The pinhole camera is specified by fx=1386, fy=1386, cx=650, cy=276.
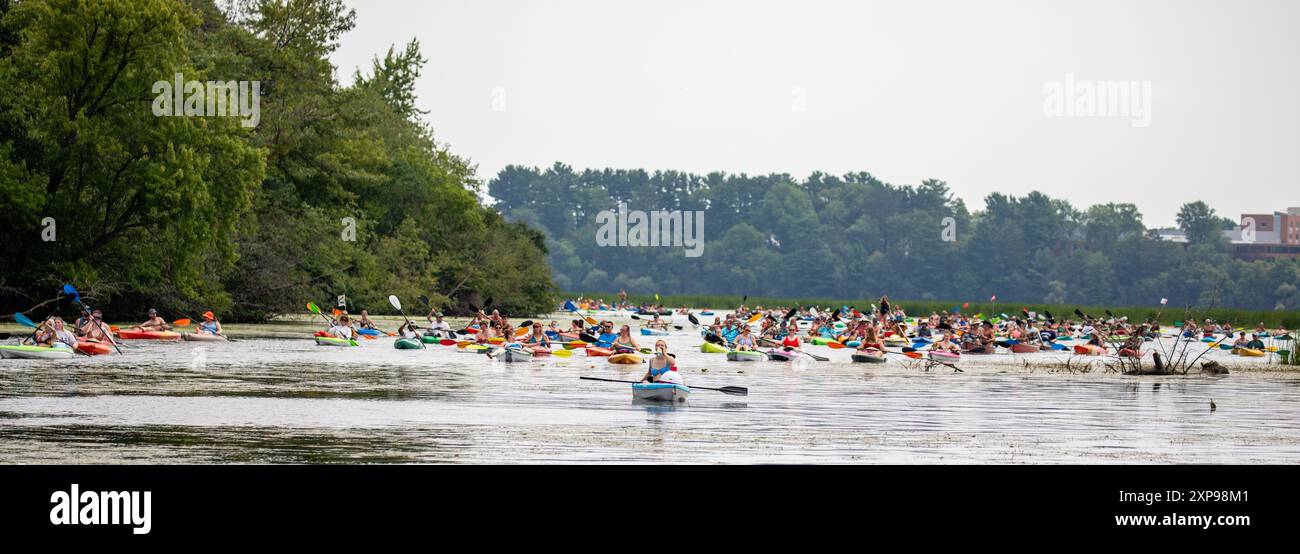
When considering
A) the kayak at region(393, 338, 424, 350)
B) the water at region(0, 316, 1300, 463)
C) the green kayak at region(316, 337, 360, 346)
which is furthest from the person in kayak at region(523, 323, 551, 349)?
the green kayak at region(316, 337, 360, 346)

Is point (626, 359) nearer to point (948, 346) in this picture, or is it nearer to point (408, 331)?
point (408, 331)

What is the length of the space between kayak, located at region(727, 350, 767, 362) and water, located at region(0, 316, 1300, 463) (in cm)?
412

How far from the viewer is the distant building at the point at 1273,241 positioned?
14812cm

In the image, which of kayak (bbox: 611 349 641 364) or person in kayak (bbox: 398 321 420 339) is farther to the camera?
person in kayak (bbox: 398 321 420 339)

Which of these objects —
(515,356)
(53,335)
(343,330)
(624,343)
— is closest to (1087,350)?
(624,343)

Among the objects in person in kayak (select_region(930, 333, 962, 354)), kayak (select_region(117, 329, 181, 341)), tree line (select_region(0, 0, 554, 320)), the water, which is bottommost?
the water

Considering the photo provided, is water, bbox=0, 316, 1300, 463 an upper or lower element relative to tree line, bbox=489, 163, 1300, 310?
lower

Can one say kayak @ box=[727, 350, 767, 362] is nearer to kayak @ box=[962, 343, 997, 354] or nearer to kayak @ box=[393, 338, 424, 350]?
kayak @ box=[393, 338, 424, 350]

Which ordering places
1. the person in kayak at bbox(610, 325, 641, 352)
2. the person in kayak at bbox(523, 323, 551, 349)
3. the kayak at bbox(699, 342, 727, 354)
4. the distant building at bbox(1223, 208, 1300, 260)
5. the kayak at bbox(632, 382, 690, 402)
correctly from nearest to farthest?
the kayak at bbox(632, 382, 690, 402) < the person in kayak at bbox(610, 325, 641, 352) < the person in kayak at bbox(523, 323, 551, 349) < the kayak at bbox(699, 342, 727, 354) < the distant building at bbox(1223, 208, 1300, 260)

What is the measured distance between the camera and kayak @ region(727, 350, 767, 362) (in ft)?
122

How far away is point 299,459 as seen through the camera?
47.8 ft

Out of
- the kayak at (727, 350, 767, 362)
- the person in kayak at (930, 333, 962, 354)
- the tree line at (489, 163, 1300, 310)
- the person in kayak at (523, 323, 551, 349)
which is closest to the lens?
the kayak at (727, 350, 767, 362)

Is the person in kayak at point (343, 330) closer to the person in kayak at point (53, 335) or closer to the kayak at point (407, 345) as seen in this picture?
the kayak at point (407, 345)
